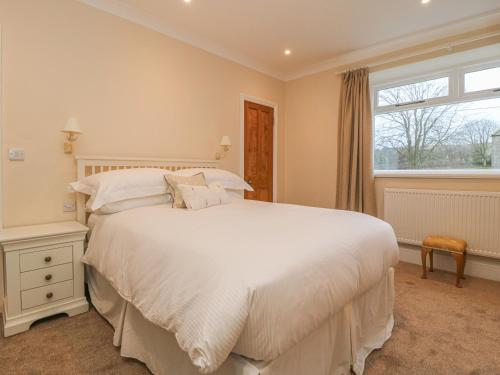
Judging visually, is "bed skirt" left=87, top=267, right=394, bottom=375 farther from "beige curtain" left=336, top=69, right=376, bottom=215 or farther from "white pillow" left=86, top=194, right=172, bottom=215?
"beige curtain" left=336, top=69, right=376, bottom=215

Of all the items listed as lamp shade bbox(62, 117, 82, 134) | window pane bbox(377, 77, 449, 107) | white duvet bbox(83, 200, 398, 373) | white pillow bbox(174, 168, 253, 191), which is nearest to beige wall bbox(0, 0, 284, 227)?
lamp shade bbox(62, 117, 82, 134)

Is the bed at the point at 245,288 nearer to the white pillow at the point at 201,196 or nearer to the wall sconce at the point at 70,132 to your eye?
the white pillow at the point at 201,196

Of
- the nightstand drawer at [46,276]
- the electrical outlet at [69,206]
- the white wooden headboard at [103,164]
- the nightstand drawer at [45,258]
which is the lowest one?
the nightstand drawer at [46,276]

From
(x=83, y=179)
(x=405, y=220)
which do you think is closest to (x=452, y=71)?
(x=405, y=220)

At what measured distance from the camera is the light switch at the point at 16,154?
2117 mm

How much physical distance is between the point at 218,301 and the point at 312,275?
42 centimetres

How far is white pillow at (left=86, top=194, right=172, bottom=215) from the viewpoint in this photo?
7.03 feet

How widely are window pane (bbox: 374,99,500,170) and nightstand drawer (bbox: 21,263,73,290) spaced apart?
12.0ft

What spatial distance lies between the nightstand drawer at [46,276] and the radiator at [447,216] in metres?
3.34

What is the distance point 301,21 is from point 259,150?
1794 mm

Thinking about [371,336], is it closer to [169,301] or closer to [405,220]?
[169,301]

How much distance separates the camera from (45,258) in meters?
1.97

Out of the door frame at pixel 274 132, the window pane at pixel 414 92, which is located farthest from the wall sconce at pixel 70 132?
the window pane at pixel 414 92

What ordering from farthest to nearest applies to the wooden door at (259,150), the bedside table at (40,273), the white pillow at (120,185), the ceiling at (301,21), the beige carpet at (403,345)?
1. the wooden door at (259,150)
2. the ceiling at (301,21)
3. the white pillow at (120,185)
4. the bedside table at (40,273)
5. the beige carpet at (403,345)
